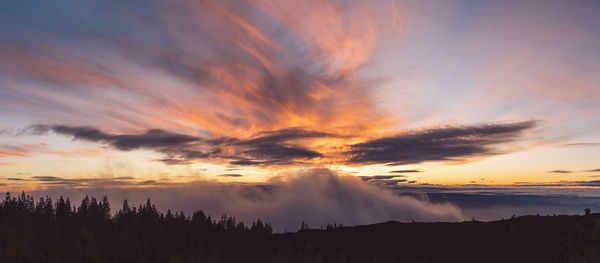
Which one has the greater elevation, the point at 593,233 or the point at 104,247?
the point at 593,233

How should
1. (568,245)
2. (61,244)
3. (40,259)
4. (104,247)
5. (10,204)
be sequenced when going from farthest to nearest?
(10,204)
(104,247)
(61,244)
(40,259)
(568,245)

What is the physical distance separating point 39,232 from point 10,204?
39543 mm

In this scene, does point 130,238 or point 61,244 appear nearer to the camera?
point 61,244

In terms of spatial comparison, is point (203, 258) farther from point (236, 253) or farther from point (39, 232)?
point (39, 232)

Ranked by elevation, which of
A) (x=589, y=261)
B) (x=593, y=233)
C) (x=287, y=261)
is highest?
(x=593, y=233)

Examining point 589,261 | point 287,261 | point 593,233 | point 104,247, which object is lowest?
point 287,261

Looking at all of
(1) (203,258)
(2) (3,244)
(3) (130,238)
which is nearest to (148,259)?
(3) (130,238)

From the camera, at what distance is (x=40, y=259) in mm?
151250

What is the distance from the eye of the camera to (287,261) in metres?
199

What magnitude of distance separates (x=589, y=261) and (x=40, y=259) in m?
187

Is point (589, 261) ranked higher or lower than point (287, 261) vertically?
higher

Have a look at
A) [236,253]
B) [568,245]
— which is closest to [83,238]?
[236,253]

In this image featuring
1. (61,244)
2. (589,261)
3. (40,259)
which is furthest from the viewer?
(61,244)

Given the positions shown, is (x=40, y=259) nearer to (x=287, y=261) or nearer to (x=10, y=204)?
(x=10, y=204)
